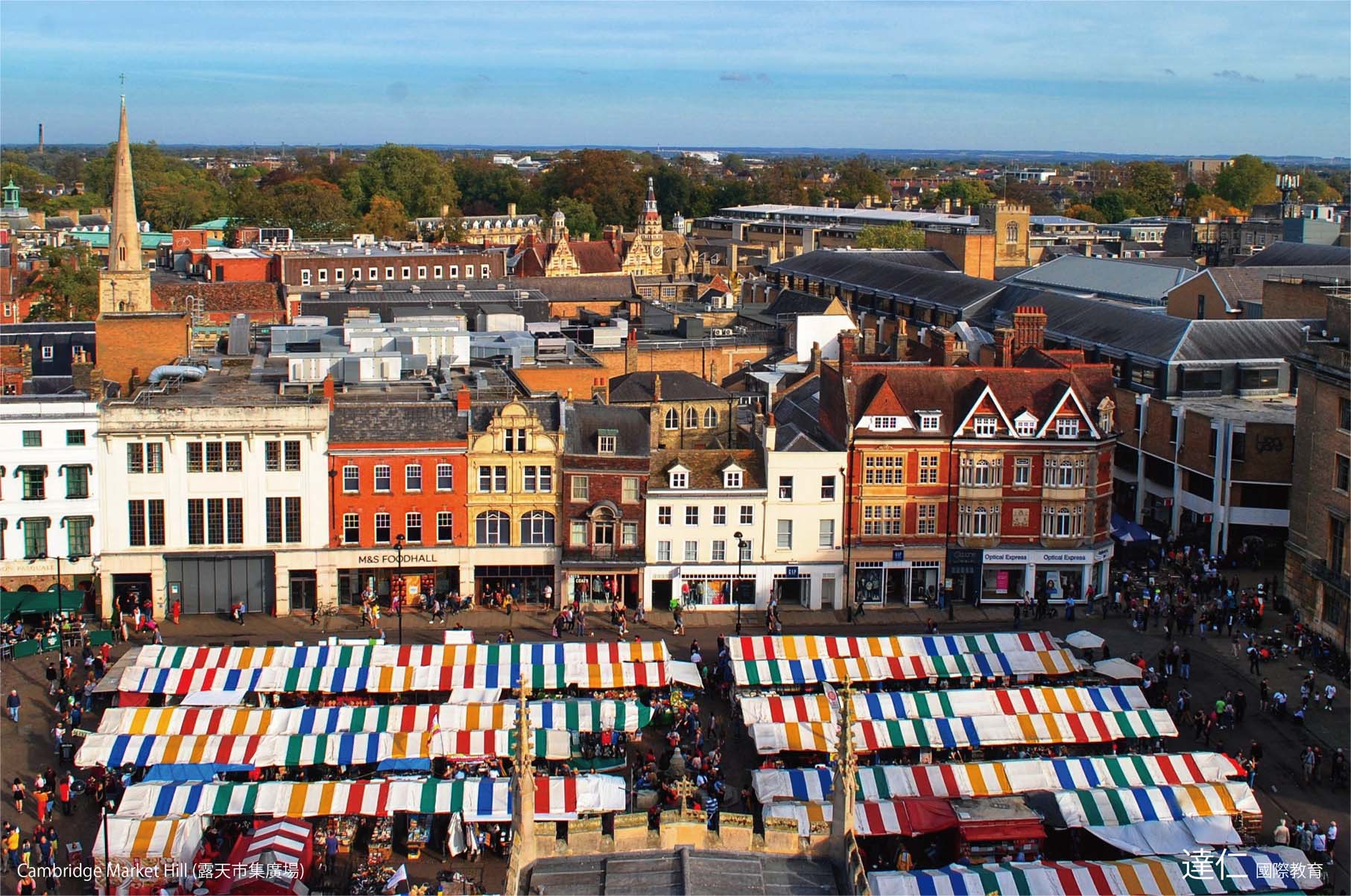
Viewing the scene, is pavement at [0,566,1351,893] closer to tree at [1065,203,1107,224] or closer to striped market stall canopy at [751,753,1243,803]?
striped market stall canopy at [751,753,1243,803]

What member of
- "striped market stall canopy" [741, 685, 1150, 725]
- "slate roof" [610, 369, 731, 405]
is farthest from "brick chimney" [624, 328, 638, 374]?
"striped market stall canopy" [741, 685, 1150, 725]

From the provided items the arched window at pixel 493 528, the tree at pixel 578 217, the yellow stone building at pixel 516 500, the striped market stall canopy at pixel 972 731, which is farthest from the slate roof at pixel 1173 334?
the tree at pixel 578 217

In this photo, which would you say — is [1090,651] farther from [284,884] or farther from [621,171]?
[621,171]

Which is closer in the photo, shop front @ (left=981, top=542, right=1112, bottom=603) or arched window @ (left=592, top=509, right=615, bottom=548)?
arched window @ (left=592, top=509, right=615, bottom=548)

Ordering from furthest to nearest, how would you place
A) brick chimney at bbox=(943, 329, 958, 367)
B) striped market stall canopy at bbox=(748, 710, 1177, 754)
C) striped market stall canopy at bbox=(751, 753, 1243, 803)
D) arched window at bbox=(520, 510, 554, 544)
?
1. brick chimney at bbox=(943, 329, 958, 367)
2. arched window at bbox=(520, 510, 554, 544)
3. striped market stall canopy at bbox=(748, 710, 1177, 754)
4. striped market stall canopy at bbox=(751, 753, 1243, 803)

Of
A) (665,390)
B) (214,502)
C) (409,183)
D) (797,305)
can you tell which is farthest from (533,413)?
(409,183)
